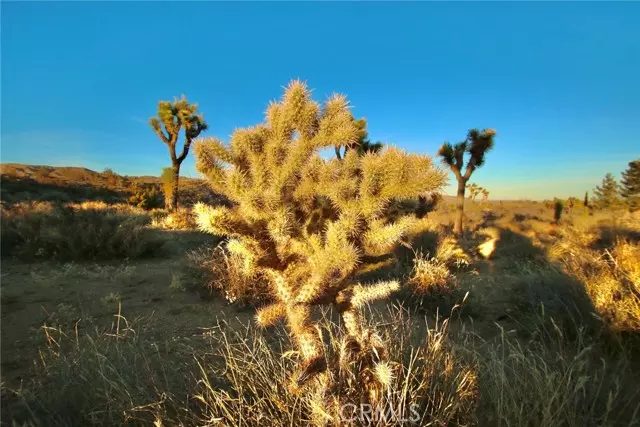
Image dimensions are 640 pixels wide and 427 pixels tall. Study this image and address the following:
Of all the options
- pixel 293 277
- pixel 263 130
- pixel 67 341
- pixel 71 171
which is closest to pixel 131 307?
pixel 67 341

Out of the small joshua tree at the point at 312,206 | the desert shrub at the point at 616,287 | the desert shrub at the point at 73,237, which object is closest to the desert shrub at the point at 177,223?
the desert shrub at the point at 73,237

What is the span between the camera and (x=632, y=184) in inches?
945

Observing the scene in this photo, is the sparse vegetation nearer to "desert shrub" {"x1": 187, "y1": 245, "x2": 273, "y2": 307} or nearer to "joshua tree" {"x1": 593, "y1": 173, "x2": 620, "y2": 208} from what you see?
"desert shrub" {"x1": 187, "y1": 245, "x2": 273, "y2": 307}

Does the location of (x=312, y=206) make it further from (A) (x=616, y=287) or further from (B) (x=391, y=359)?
(A) (x=616, y=287)

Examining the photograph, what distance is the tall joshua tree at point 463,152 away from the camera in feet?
50.1

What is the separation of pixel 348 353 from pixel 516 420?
1.18 meters

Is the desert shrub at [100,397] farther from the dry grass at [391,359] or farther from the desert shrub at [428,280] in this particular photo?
the desert shrub at [428,280]

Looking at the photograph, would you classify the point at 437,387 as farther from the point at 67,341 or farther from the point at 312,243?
the point at 67,341

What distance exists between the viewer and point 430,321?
19.1 ft

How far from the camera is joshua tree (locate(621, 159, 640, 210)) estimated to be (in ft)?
75.3

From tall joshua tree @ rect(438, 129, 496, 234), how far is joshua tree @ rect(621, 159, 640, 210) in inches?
533

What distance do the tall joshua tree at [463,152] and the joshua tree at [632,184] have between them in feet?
44.4

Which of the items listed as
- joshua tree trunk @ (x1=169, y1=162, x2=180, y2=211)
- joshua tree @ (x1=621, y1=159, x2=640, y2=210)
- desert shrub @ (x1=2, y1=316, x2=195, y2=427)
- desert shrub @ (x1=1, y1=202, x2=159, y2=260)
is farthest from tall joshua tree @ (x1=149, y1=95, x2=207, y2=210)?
joshua tree @ (x1=621, y1=159, x2=640, y2=210)

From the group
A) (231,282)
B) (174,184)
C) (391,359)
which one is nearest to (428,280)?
(231,282)
